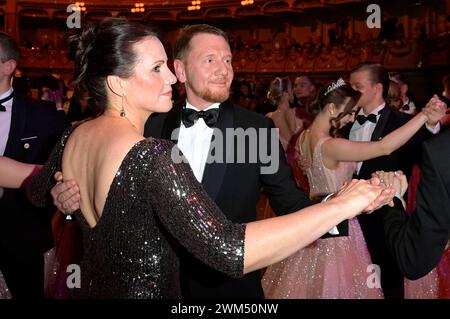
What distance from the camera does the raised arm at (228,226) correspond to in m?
1.38

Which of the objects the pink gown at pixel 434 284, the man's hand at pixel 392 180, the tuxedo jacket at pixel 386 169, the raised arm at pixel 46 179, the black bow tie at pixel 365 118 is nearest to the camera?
the raised arm at pixel 46 179

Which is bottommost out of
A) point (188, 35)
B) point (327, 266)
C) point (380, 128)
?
point (327, 266)

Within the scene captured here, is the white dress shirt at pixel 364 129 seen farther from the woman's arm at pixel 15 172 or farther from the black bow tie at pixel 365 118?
the woman's arm at pixel 15 172

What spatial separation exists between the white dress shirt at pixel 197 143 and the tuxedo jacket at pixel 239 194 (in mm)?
102

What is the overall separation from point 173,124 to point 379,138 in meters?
1.82

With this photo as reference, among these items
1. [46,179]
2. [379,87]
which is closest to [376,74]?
[379,87]

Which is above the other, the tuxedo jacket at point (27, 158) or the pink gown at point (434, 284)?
the tuxedo jacket at point (27, 158)

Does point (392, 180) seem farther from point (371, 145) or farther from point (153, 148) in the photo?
point (371, 145)

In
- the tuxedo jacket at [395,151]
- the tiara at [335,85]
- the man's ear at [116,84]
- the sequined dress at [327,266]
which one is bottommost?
the sequined dress at [327,266]

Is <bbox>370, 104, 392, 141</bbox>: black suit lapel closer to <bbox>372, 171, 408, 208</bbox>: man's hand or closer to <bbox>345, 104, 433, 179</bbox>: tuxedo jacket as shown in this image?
<bbox>345, 104, 433, 179</bbox>: tuxedo jacket

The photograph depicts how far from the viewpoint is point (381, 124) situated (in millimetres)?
4070

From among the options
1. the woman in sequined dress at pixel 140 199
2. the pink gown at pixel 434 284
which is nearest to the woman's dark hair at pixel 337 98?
the pink gown at pixel 434 284

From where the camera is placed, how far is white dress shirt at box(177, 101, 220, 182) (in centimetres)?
263

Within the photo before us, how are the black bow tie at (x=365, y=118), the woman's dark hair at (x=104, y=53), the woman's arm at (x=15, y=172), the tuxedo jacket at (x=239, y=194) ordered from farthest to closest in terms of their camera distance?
the black bow tie at (x=365, y=118) → the tuxedo jacket at (x=239, y=194) → the woman's arm at (x=15, y=172) → the woman's dark hair at (x=104, y=53)
